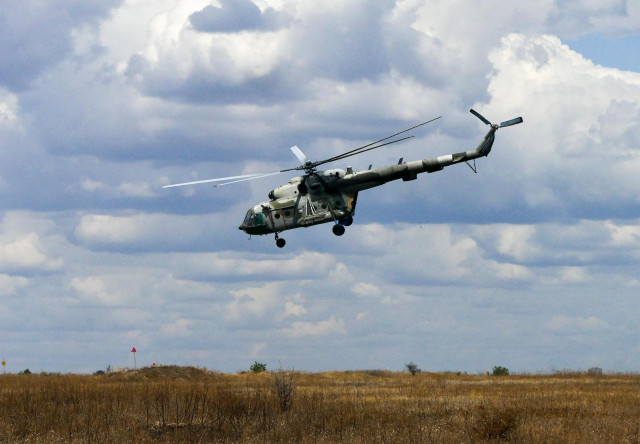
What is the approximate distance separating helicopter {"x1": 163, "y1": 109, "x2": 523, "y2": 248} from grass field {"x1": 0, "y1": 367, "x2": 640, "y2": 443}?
9519 mm

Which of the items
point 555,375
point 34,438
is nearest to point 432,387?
point 555,375

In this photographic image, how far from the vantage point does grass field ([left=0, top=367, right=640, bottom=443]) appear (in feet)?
94.2

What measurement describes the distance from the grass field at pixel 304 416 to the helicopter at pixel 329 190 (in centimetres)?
952

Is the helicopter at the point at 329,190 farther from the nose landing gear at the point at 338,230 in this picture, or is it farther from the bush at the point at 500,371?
the bush at the point at 500,371

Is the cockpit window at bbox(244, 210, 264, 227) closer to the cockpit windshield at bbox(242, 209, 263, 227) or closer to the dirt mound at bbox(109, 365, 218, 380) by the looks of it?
the cockpit windshield at bbox(242, 209, 263, 227)

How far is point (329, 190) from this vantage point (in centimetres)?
4662

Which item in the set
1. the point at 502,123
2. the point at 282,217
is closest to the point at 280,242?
the point at 282,217

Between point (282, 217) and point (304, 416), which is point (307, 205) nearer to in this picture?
point (282, 217)

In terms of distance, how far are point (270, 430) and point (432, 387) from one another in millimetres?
20055

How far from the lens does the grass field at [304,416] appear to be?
94.2ft

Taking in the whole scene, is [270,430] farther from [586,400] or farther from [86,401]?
[586,400]

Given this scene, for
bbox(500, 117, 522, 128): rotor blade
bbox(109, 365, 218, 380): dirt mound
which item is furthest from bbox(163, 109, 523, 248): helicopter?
bbox(109, 365, 218, 380): dirt mound

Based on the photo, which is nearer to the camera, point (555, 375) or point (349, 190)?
point (349, 190)

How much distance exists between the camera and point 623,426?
29.3 m
